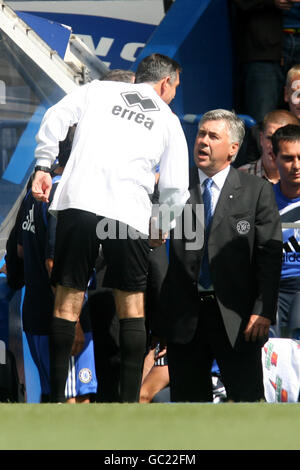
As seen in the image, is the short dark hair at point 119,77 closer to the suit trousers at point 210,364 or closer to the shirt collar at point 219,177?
the shirt collar at point 219,177

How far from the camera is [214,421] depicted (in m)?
3.49

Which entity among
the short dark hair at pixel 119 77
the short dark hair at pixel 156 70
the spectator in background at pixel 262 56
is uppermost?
the spectator in background at pixel 262 56

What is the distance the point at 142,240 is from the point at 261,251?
621 mm

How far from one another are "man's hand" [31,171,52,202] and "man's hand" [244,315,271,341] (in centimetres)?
111

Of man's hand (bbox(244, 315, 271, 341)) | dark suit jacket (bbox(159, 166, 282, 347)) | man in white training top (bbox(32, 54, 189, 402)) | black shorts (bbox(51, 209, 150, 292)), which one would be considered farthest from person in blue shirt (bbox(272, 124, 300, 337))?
black shorts (bbox(51, 209, 150, 292))

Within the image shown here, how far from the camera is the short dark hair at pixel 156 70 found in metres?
4.53

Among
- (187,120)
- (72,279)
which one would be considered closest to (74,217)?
(72,279)

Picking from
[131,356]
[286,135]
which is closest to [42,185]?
[131,356]

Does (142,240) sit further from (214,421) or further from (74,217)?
(214,421)

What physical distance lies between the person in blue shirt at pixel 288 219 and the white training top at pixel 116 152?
952mm

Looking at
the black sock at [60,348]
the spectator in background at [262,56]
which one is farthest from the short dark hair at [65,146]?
the spectator in background at [262,56]

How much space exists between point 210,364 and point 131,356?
1.73 ft

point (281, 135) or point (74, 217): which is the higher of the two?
point (281, 135)

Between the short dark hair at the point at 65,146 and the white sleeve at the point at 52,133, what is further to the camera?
the short dark hair at the point at 65,146
